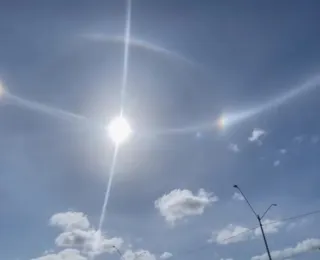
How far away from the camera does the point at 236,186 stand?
34.4 meters

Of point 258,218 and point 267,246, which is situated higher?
point 258,218

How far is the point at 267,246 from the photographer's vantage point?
116 ft

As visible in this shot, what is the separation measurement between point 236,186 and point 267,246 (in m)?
7.67

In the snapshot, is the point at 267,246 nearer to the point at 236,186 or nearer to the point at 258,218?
the point at 258,218

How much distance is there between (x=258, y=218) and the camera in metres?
36.5

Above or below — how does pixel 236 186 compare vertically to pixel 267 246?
above

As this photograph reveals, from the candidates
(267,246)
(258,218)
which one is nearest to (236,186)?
(258,218)

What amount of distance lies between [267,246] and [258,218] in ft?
9.88

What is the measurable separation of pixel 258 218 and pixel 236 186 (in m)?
5.35
